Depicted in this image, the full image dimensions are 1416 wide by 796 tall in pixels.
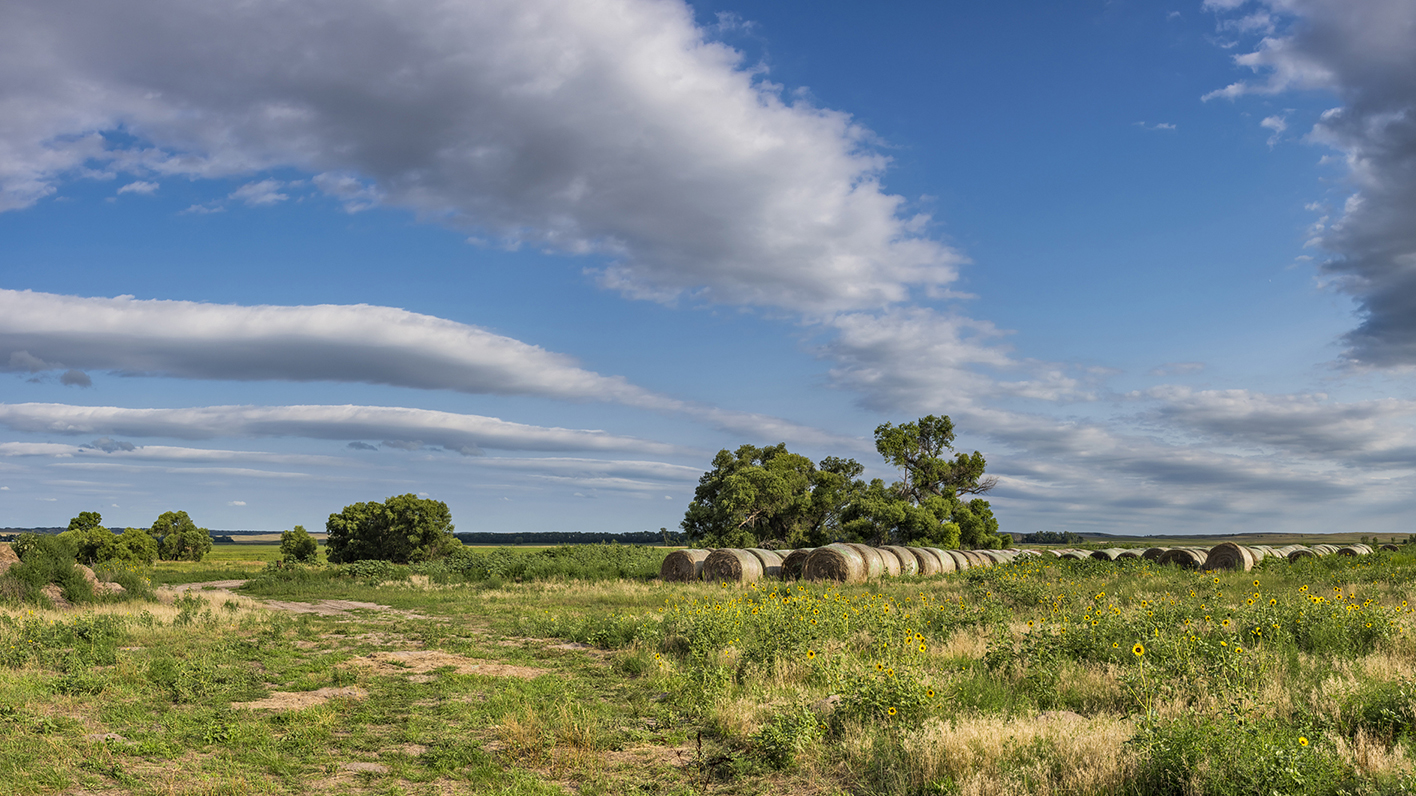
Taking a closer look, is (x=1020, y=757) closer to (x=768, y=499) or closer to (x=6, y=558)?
(x=6, y=558)

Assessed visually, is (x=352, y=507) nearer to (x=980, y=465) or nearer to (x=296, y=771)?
(x=980, y=465)

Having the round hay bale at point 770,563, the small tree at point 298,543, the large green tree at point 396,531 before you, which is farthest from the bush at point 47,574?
the small tree at point 298,543

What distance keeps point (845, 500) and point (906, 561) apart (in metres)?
28.9

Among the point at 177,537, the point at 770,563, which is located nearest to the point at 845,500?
the point at 770,563

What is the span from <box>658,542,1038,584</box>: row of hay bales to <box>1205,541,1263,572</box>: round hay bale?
11.7 m

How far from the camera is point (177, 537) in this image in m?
86.2

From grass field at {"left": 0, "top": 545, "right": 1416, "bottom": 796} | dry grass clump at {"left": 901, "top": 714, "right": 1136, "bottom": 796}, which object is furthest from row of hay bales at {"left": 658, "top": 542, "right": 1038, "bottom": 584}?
dry grass clump at {"left": 901, "top": 714, "right": 1136, "bottom": 796}

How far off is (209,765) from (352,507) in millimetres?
59837

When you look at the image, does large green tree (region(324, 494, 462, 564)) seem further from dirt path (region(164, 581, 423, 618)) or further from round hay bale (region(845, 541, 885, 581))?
round hay bale (region(845, 541, 885, 581))

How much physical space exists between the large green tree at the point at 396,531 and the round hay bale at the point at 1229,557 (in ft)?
155

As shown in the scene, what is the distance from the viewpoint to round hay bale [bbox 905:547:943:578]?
34500 millimetres

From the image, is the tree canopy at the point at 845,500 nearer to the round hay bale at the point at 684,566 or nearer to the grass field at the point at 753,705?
the round hay bale at the point at 684,566

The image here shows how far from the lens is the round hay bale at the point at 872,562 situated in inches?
1174

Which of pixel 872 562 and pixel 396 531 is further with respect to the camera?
pixel 396 531
